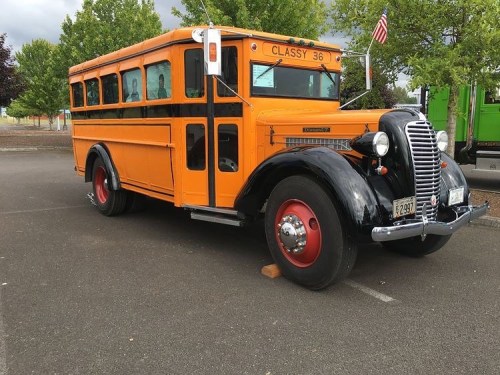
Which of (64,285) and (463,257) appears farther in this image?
(463,257)

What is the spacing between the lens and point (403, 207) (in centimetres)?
392

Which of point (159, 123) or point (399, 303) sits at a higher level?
point (159, 123)

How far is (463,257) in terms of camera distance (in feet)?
16.7

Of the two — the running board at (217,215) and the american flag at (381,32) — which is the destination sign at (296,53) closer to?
the american flag at (381,32)

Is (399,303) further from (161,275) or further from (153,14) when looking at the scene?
(153,14)

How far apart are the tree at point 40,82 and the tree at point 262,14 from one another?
18.4 metres

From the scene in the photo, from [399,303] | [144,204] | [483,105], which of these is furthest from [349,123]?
[483,105]

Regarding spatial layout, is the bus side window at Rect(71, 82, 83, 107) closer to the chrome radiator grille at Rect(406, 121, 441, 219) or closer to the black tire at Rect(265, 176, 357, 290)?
the black tire at Rect(265, 176, 357, 290)

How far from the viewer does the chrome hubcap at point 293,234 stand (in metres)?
4.13

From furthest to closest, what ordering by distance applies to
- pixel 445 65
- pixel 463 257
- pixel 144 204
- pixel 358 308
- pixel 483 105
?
pixel 483 105
pixel 144 204
pixel 445 65
pixel 463 257
pixel 358 308

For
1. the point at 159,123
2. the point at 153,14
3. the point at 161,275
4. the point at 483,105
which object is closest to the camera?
the point at 161,275

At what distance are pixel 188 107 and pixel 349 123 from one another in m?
1.82

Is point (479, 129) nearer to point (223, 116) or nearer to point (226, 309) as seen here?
point (223, 116)

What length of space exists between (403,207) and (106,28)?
1702 centimetres
